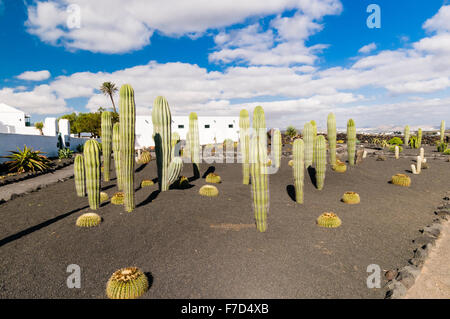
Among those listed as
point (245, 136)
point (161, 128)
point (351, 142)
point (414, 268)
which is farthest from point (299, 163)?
point (351, 142)

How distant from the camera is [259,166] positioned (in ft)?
19.9

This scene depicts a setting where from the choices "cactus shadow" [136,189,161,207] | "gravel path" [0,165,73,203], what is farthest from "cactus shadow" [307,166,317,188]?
"gravel path" [0,165,73,203]

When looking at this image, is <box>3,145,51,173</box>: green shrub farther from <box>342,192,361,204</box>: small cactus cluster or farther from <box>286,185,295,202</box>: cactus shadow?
<box>342,192,361,204</box>: small cactus cluster

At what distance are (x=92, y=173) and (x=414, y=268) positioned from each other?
8554 mm

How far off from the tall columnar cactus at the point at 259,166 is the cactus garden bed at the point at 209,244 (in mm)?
563

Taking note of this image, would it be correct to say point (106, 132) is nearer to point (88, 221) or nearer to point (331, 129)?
point (88, 221)

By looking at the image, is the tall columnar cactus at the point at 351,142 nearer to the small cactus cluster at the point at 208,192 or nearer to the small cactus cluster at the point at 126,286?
the small cactus cluster at the point at 208,192

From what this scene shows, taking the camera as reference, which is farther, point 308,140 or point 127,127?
point 308,140

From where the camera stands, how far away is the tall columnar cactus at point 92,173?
7.80 meters

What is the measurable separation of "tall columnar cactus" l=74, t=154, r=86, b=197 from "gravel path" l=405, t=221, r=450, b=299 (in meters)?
9.86

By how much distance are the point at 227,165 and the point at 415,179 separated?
33.5 ft

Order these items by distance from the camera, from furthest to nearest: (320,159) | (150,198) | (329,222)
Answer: (320,159) → (150,198) → (329,222)

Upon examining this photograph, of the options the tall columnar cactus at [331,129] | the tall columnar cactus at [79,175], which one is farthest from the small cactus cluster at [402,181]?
the tall columnar cactus at [79,175]
